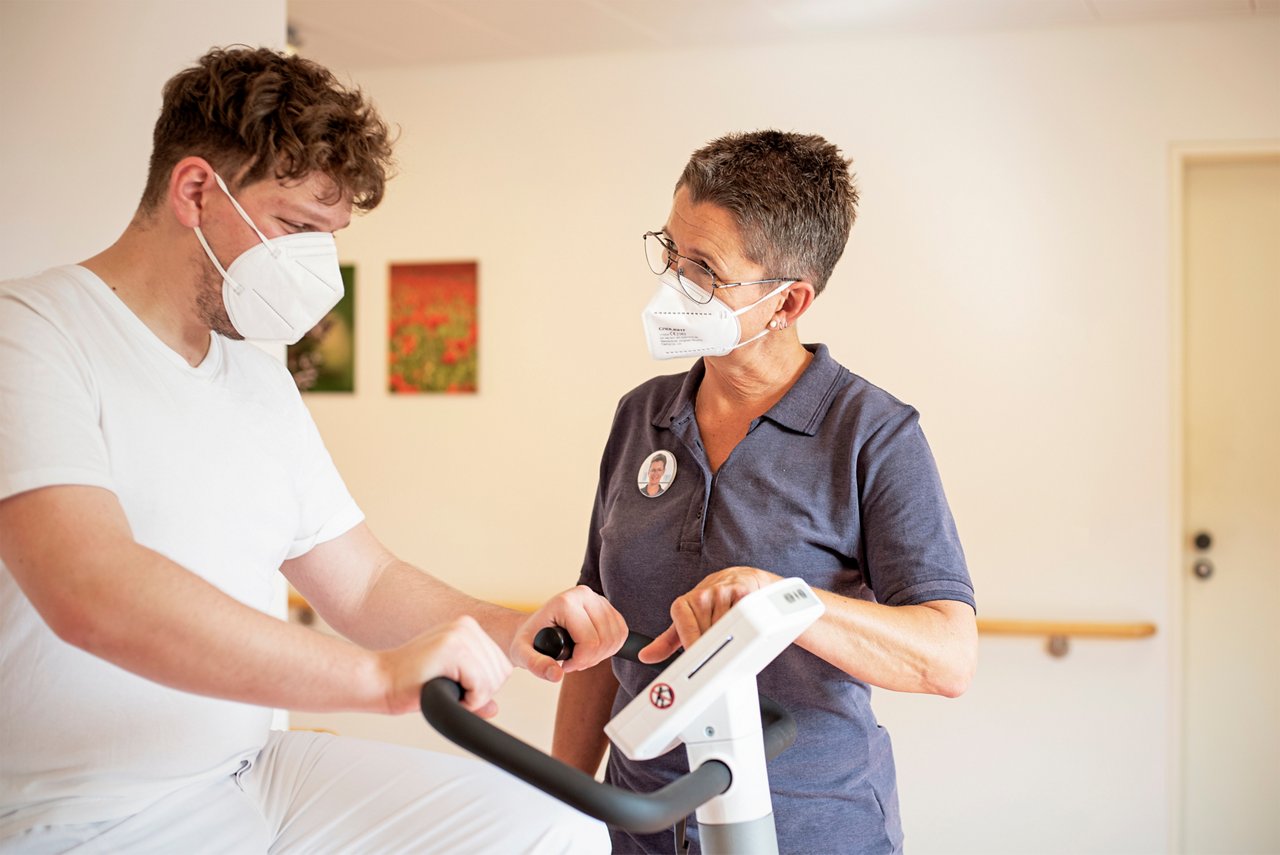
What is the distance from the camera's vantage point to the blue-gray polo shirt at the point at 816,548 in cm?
166

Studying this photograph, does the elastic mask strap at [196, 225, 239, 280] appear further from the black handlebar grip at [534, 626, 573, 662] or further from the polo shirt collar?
the polo shirt collar

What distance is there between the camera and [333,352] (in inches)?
185

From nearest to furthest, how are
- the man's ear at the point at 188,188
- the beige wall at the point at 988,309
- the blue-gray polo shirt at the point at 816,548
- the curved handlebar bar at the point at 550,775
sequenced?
the curved handlebar bar at the point at 550,775 → the man's ear at the point at 188,188 → the blue-gray polo shirt at the point at 816,548 → the beige wall at the point at 988,309

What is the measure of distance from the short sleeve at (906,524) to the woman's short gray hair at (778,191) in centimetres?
34

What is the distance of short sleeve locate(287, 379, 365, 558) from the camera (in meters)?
1.54

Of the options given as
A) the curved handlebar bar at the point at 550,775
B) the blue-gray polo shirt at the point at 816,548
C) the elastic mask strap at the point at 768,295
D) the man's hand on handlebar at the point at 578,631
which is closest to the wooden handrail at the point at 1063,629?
the blue-gray polo shirt at the point at 816,548

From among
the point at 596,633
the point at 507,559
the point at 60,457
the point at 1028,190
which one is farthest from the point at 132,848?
the point at 1028,190

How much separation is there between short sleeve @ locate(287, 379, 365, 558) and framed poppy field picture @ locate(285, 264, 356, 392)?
316 centimetres

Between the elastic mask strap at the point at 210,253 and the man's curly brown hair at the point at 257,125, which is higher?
the man's curly brown hair at the point at 257,125

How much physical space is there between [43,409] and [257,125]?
18.3 inches

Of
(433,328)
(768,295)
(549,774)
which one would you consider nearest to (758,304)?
(768,295)

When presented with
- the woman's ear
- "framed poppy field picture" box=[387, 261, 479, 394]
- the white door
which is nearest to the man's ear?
the woman's ear

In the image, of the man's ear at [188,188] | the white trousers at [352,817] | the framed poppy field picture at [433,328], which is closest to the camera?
the white trousers at [352,817]

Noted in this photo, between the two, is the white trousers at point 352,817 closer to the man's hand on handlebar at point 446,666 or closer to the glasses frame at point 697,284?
the man's hand on handlebar at point 446,666
